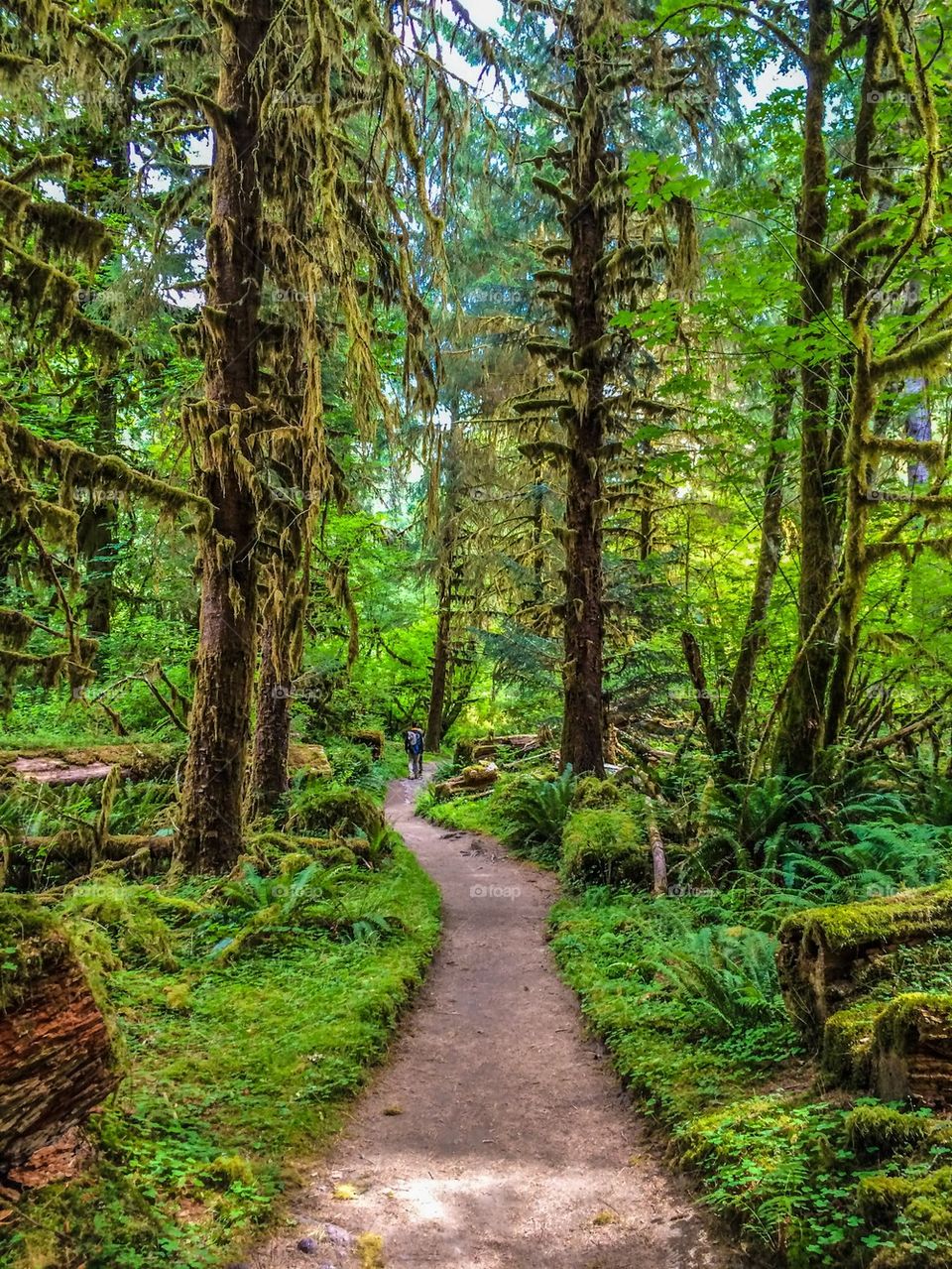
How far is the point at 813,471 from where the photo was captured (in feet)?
26.7

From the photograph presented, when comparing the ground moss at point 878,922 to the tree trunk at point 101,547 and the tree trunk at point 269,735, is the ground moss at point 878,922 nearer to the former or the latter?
the tree trunk at point 269,735

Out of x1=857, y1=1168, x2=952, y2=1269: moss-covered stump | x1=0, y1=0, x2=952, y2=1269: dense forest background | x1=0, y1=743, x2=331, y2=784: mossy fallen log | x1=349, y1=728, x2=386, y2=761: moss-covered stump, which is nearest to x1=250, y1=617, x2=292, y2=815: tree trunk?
x1=0, y1=0, x2=952, y2=1269: dense forest background

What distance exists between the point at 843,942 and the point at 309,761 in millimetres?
11923

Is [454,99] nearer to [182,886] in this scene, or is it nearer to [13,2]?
[13,2]

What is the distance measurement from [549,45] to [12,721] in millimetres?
15033

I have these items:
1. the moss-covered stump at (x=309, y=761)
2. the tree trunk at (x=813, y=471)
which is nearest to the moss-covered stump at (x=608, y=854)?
the tree trunk at (x=813, y=471)

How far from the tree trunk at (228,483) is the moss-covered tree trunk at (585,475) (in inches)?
219

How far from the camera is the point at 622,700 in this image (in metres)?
13.7

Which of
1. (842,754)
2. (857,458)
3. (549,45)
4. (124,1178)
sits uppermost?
(549,45)

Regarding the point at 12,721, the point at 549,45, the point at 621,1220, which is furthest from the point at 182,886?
the point at 549,45

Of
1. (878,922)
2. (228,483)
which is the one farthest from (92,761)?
(878,922)

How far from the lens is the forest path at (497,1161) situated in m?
3.31
